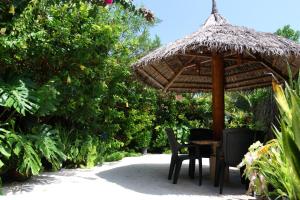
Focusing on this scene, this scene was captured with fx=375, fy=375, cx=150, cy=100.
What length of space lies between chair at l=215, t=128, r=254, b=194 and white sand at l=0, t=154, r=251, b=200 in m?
0.42

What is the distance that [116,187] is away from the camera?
5359mm

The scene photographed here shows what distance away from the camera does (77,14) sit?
271 inches

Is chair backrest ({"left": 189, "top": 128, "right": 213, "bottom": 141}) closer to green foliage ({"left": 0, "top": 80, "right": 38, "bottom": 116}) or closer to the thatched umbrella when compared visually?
the thatched umbrella

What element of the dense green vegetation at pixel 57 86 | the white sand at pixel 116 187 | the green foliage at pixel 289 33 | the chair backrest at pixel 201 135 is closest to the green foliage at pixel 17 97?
the dense green vegetation at pixel 57 86

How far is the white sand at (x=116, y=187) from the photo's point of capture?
4.83 m

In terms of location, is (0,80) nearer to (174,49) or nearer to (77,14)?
(77,14)

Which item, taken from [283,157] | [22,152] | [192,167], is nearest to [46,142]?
[22,152]

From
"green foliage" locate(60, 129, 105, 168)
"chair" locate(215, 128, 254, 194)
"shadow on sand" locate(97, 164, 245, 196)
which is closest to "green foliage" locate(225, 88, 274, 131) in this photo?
"chair" locate(215, 128, 254, 194)

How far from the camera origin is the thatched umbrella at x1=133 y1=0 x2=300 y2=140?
565 cm

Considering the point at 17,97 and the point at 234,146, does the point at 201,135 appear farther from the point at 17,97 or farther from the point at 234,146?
the point at 17,97

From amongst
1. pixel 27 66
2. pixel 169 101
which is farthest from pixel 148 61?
pixel 169 101

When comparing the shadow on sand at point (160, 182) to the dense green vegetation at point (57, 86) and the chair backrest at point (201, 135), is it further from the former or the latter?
the dense green vegetation at point (57, 86)

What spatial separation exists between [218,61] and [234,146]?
1.92 m

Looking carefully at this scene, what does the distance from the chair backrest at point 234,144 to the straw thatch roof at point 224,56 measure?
3.73 feet
